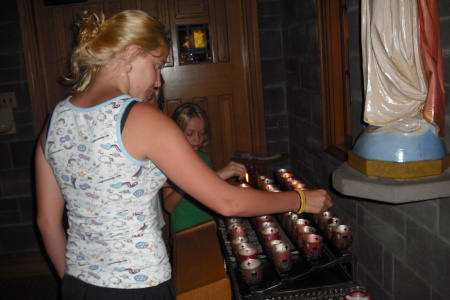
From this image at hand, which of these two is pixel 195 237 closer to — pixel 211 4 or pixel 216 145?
pixel 216 145

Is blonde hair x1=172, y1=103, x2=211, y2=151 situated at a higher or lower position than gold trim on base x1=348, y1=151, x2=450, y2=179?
higher

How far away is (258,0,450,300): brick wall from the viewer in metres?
1.66

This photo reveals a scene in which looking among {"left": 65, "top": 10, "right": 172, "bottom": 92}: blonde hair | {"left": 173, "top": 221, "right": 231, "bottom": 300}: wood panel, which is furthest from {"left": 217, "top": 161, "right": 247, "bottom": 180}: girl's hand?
{"left": 65, "top": 10, "right": 172, "bottom": 92}: blonde hair

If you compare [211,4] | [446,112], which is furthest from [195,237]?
[211,4]

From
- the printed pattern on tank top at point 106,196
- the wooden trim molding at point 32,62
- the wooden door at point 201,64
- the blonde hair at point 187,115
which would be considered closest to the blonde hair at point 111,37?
the printed pattern on tank top at point 106,196

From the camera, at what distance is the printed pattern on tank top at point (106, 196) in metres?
1.22

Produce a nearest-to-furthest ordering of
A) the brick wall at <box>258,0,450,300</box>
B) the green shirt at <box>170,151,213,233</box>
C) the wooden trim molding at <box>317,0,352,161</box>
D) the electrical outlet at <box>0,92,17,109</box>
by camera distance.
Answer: the brick wall at <box>258,0,450,300</box>, the wooden trim molding at <box>317,0,352,161</box>, the green shirt at <box>170,151,213,233</box>, the electrical outlet at <box>0,92,17,109</box>

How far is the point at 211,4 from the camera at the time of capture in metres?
3.73

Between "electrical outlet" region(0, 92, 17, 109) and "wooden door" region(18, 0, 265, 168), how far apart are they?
154 millimetres

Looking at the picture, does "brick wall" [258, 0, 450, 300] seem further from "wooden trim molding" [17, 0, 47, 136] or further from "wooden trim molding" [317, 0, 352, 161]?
"wooden trim molding" [17, 0, 47, 136]

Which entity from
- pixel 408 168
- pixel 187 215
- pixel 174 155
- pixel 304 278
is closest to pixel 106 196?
pixel 174 155

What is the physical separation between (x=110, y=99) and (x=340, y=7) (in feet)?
5.92

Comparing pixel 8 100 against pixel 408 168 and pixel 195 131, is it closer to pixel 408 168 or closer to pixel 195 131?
pixel 195 131

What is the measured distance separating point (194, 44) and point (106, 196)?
2.73m
